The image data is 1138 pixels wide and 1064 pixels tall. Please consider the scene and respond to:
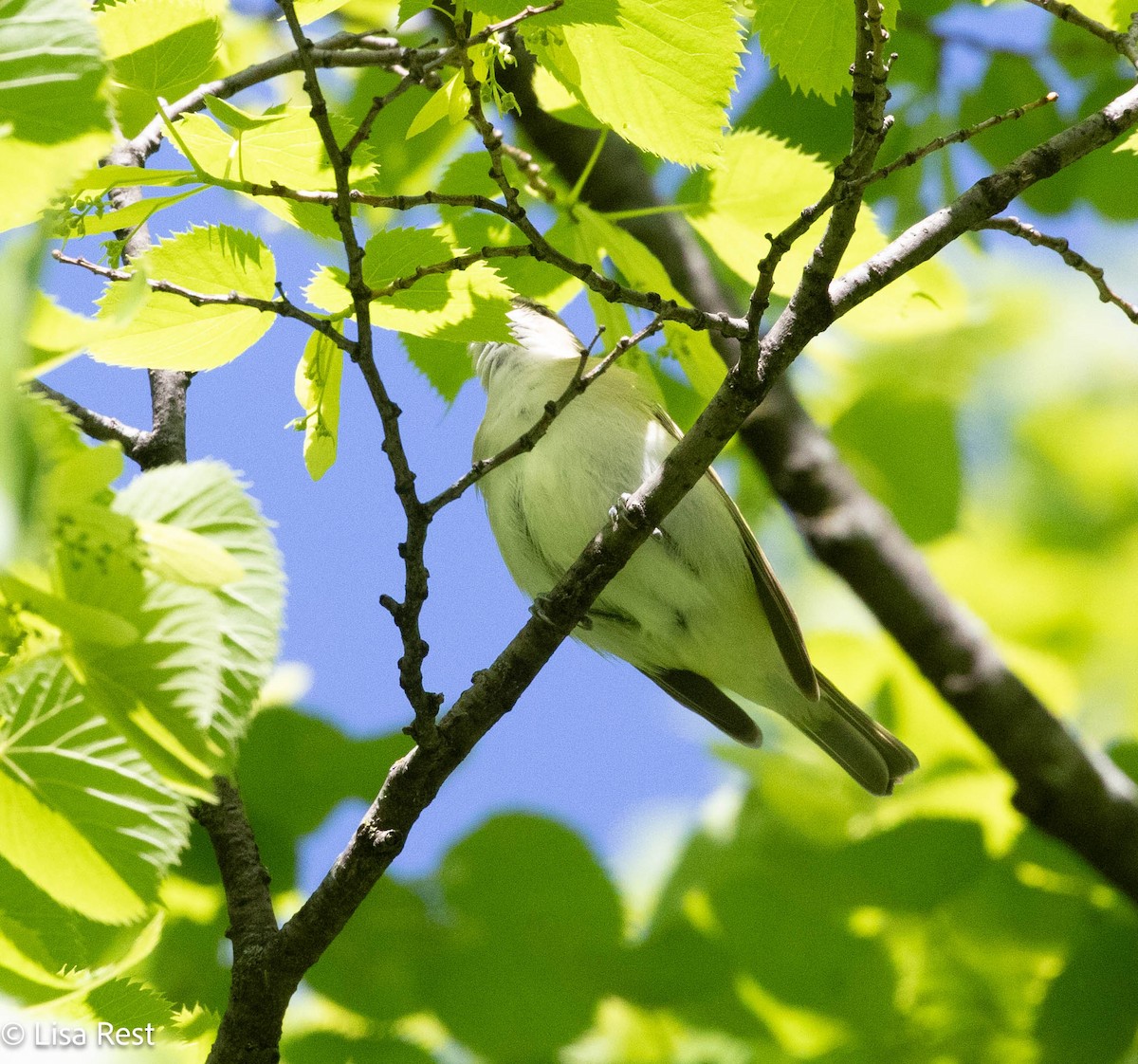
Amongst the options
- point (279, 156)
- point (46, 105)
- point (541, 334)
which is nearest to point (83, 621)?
point (46, 105)

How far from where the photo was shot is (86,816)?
1.39m

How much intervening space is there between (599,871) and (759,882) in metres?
0.61

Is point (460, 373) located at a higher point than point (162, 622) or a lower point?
higher

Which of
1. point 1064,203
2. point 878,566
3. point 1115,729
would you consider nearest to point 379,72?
point 1064,203

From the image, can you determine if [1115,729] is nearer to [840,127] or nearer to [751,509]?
[751,509]

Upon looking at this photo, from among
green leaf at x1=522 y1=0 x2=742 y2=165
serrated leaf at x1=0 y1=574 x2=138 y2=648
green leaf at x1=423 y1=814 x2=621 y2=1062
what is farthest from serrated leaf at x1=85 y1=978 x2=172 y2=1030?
green leaf at x1=423 y1=814 x2=621 y2=1062

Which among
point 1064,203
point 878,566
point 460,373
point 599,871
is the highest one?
point 1064,203

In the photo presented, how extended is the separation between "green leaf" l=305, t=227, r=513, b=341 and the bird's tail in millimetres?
2469

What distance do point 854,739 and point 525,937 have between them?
156cm

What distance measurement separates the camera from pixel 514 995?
9.86 ft

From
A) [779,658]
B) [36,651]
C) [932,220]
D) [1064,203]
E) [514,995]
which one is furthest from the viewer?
[779,658]

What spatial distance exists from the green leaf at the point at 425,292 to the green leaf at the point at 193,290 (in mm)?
117

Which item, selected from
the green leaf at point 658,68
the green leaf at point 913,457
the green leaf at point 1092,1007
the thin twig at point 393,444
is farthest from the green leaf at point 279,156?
the green leaf at point 913,457

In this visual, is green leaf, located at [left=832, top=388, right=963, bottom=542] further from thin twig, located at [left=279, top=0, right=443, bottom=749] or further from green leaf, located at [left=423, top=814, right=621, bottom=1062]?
thin twig, located at [left=279, top=0, right=443, bottom=749]
